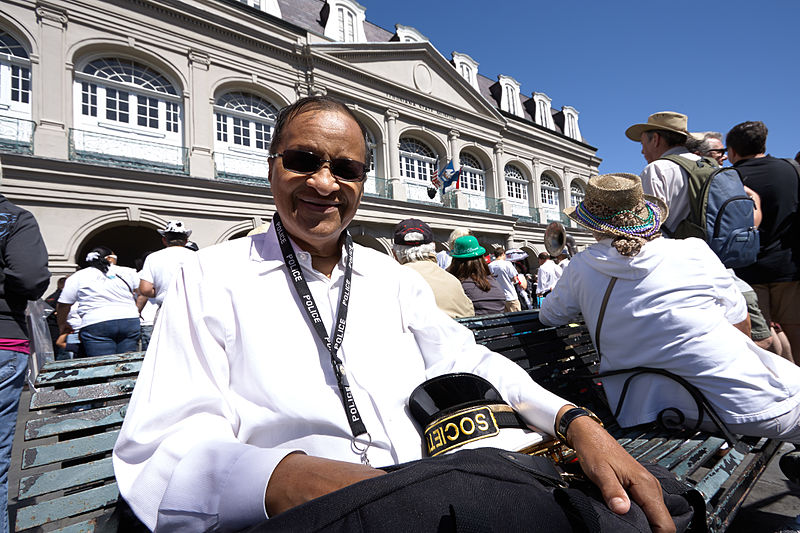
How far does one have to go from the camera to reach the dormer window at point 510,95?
80.8 feet

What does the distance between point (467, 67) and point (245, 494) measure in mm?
25703

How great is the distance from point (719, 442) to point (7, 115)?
579 inches

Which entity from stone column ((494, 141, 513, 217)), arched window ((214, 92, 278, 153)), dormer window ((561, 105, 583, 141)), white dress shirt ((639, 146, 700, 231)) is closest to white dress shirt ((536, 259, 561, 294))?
white dress shirt ((639, 146, 700, 231))

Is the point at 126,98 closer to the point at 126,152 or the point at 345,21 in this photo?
the point at 126,152

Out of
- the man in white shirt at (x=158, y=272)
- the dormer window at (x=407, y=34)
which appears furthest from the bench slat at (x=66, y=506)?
the dormer window at (x=407, y=34)

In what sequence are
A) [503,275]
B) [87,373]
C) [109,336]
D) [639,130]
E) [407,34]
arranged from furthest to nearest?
1. [407,34]
2. [503,275]
3. [109,336]
4. [639,130]
5. [87,373]

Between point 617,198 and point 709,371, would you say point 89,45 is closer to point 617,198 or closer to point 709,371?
point 617,198

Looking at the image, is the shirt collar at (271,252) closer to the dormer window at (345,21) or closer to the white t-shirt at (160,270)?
the white t-shirt at (160,270)

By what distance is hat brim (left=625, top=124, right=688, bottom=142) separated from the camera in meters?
3.36

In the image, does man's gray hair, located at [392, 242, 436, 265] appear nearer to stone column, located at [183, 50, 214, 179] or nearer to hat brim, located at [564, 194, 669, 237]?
hat brim, located at [564, 194, 669, 237]

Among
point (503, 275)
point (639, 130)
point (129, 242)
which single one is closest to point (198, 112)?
point (129, 242)

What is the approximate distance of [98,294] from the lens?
4844 mm

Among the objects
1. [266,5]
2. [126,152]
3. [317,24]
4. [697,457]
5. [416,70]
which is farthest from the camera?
[416,70]

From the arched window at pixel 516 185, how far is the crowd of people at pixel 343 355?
20.9m
